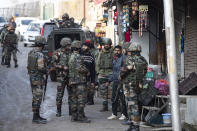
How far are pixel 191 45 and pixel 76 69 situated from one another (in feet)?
17.0

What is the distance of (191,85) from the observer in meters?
12.5

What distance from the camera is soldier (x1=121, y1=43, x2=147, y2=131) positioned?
1089cm

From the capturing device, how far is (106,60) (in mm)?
13820

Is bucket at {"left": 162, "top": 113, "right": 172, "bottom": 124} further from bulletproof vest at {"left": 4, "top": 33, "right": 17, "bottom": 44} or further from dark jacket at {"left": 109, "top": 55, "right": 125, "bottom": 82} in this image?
bulletproof vest at {"left": 4, "top": 33, "right": 17, "bottom": 44}

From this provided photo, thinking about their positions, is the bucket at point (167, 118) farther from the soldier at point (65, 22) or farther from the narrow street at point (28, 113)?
the soldier at point (65, 22)

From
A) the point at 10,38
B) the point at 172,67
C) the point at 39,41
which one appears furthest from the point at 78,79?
the point at 10,38

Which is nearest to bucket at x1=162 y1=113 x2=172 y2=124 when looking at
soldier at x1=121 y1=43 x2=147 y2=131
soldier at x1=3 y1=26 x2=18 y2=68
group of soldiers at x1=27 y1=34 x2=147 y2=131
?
group of soldiers at x1=27 y1=34 x2=147 y2=131

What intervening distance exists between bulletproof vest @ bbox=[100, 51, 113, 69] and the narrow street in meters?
1.21

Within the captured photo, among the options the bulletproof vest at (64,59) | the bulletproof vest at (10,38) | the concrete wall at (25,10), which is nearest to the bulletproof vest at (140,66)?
the bulletproof vest at (64,59)

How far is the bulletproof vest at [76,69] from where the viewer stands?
39.9ft

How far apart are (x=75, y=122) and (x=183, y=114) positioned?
8.13 ft

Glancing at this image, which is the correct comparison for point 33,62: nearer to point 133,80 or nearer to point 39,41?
point 39,41

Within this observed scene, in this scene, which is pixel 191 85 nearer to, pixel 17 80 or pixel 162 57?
pixel 162 57

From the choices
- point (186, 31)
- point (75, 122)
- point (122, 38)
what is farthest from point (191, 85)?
point (122, 38)
